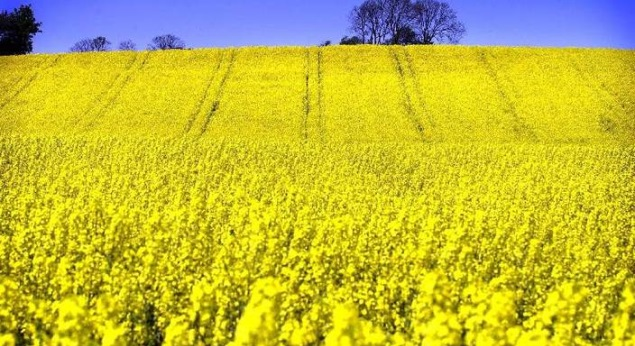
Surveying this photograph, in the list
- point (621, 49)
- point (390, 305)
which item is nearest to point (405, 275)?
point (390, 305)

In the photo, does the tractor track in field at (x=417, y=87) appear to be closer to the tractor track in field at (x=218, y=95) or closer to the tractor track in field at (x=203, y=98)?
the tractor track in field at (x=218, y=95)

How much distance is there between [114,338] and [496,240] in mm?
9666

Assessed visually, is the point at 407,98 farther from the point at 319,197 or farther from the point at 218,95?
the point at 319,197

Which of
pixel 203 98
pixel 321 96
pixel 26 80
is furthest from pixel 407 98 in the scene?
pixel 26 80

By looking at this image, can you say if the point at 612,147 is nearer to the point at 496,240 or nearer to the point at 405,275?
the point at 496,240

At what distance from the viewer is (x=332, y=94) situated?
Result: 45969mm

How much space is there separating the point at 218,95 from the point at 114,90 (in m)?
7.32

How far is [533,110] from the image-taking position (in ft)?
145

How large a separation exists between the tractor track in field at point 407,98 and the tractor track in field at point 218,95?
11543mm

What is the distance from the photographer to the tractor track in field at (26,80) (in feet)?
154

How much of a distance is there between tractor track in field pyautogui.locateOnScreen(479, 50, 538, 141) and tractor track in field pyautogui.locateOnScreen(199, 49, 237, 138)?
682 inches

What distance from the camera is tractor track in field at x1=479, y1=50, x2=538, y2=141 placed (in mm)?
40625

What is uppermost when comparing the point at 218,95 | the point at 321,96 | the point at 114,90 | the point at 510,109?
the point at 114,90

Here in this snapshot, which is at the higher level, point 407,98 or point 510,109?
point 407,98
